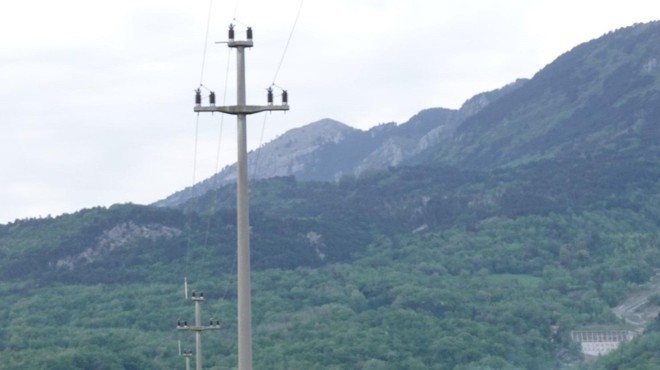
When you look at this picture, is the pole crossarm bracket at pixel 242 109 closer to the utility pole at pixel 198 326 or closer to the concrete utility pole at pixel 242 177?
the concrete utility pole at pixel 242 177

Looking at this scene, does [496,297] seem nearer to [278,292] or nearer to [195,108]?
[278,292]

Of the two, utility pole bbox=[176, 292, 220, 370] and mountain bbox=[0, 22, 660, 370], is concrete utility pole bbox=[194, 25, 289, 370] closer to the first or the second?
utility pole bbox=[176, 292, 220, 370]

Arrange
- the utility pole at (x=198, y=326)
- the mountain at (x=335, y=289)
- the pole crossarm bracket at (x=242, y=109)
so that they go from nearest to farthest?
1. the pole crossarm bracket at (x=242, y=109)
2. the utility pole at (x=198, y=326)
3. the mountain at (x=335, y=289)

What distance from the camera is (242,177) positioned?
29359mm

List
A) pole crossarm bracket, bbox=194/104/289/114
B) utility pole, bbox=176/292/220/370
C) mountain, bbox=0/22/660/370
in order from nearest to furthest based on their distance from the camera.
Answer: pole crossarm bracket, bbox=194/104/289/114 < utility pole, bbox=176/292/220/370 < mountain, bbox=0/22/660/370

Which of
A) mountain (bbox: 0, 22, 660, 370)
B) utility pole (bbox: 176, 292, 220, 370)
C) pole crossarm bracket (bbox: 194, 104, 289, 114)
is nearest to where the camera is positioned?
pole crossarm bracket (bbox: 194, 104, 289, 114)

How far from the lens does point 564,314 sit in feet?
497

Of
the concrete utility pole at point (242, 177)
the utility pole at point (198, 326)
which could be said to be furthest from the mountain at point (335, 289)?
the concrete utility pole at point (242, 177)

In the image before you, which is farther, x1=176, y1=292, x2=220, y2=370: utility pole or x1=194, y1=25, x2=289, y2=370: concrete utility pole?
x1=176, y1=292, x2=220, y2=370: utility pole

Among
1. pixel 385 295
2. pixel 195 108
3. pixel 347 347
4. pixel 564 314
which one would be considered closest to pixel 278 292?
pixel 385 295

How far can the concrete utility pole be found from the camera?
29000 millimetres

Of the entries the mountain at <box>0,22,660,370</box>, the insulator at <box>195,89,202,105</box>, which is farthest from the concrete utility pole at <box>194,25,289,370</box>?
the mountain at <box>0,22,660,370</box>

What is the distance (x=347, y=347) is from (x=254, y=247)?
181 feet

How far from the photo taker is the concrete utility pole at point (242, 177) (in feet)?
95.1
